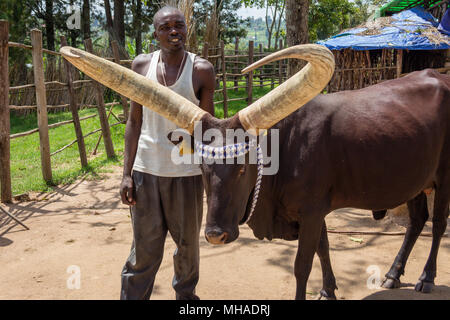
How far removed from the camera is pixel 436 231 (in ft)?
11.9

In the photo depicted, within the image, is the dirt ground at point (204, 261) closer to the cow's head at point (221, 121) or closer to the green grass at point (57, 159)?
the cow's head at point (221, 121)

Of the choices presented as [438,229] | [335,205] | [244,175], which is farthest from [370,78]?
[244,175]

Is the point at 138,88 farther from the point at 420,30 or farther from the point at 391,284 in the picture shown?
the point at 420,30

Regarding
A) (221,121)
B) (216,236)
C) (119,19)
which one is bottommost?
(216,236)

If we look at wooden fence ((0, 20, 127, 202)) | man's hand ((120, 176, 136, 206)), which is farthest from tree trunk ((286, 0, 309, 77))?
wooden fence ((0, 20, 127, 202))

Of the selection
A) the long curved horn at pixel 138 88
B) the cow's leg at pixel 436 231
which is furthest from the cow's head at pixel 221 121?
the cow's leg at pixel 436 231

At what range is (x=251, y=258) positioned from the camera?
13.2 ft

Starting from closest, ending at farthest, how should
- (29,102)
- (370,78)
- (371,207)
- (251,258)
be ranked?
(371,207), (251,258), (370,78), (29,102)

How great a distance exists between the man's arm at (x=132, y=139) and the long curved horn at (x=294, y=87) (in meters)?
0.69

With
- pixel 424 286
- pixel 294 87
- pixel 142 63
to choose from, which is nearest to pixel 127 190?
pixel 142 63

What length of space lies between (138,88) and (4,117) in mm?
4017

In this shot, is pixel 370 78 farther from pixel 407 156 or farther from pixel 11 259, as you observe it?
pixel 11 259

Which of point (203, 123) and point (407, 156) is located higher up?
point (203, 123)

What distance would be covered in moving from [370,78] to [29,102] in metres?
9.33
